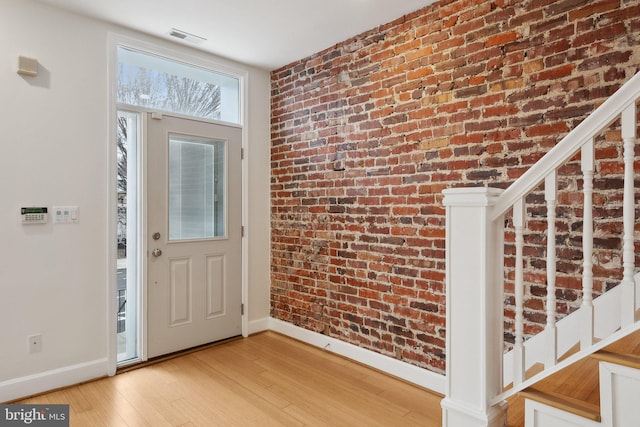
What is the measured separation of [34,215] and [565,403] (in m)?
3.30

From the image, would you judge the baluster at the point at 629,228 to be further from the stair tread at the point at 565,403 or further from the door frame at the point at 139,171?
the door frame at the point at 139,171

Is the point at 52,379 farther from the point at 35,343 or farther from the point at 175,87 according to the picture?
the point at 175,87

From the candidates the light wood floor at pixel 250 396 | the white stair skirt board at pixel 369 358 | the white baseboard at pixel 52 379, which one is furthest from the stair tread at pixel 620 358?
the white baseboard at pixel 52 379

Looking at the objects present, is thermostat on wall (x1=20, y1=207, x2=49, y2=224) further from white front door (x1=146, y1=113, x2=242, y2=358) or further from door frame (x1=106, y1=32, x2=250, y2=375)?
white front door (x1=146, y1=113, x2=242, y2=358)

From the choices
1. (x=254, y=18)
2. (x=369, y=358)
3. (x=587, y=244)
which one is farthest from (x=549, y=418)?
(x=254, y=18)

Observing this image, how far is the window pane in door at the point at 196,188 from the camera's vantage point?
3.46 meters

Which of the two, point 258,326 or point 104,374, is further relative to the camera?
point 258,326

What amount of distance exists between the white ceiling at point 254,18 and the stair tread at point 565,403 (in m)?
2.55

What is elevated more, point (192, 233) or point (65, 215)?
point (65, 215)

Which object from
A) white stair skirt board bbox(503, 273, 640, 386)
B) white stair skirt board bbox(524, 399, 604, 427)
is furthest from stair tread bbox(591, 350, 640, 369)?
white stair skirt board bbox(503, 273, 640, 386)

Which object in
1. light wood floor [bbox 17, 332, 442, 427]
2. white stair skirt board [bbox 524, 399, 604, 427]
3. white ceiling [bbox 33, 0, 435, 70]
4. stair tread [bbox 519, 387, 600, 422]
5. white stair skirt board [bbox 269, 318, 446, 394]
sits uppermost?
white ceiling [bbox 33, 0, 435, 70]

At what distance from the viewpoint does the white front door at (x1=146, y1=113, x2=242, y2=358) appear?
3.32 metres

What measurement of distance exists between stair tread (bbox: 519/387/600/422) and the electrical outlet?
3.07m

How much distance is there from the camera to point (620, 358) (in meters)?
1.33
